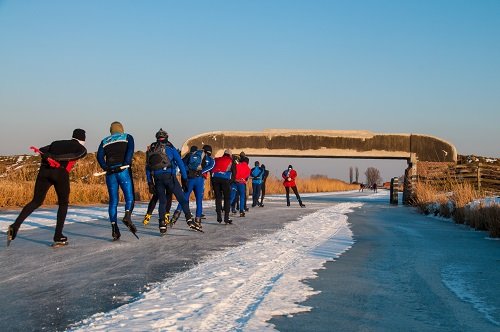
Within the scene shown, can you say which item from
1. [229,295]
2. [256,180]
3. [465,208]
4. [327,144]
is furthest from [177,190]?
[327,144]

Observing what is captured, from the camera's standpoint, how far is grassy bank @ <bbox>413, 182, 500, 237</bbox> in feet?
43.0

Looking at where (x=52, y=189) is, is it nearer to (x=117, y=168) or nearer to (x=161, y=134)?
(x=161, y=134)

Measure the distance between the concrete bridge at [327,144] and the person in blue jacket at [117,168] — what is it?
23800 millimetres

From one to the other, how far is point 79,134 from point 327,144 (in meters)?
26.7

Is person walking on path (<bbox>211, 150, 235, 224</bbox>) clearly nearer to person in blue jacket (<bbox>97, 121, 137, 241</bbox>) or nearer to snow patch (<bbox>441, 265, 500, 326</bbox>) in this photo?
person in blue jacket (<bbox>97, 121, 137, 241</bbox>)

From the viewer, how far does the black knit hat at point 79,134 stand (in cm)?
960

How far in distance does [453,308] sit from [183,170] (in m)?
7.50

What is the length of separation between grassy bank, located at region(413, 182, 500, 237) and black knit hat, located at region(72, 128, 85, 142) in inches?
328

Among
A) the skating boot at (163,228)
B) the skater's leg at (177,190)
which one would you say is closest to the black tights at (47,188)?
the skating boot at (163,228)

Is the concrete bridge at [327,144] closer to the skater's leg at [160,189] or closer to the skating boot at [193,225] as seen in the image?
the skating boot at [193,225]

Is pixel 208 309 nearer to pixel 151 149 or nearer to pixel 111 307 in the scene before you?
pixel 111 307

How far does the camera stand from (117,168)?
10.1 meters

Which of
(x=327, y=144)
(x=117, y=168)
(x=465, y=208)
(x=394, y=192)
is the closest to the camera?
(x=117, y=168)

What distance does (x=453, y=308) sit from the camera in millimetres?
5047
